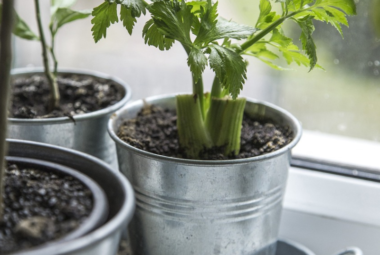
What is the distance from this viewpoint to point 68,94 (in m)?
1.02

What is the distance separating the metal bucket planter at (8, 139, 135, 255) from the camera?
1.40ft

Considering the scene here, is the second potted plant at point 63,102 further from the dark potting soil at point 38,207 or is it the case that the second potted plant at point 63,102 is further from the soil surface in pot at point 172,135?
the dark potting soil at point 38,207

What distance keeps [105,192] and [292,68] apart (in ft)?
2.01

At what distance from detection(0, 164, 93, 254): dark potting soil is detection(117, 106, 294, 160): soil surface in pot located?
208 mm

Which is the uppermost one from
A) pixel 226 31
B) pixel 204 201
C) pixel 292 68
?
pixel 226 31

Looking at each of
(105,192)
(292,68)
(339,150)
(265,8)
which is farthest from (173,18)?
(339,150)

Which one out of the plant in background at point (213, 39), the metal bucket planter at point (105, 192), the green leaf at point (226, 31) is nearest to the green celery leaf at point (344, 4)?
the plant in background at point (213, 39)

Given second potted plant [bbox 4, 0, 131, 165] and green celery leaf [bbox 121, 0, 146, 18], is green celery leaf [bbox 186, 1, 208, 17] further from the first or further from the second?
second potted plant [bbox 4, 0, 131, 165]

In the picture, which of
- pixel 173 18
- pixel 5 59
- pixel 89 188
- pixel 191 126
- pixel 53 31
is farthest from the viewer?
pixel 53 31

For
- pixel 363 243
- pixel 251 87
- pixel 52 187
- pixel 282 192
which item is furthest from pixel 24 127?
pixel 363 243

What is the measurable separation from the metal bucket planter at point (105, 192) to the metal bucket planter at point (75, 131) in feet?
0.49

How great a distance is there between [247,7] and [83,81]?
15.3 inches

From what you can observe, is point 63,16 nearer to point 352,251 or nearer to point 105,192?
point 105,192

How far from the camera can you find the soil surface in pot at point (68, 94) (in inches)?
37.4
